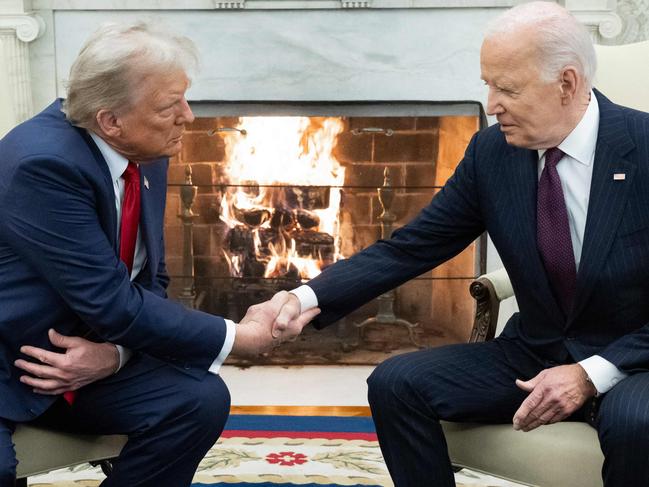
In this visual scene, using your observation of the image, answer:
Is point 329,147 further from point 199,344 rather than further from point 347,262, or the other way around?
point 199,344

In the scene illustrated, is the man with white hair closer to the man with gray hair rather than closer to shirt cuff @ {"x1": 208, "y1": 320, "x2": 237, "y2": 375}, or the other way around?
shirt cuff @ {"x1": 208, "y1": 320, "x2": 237, "y2": 375}

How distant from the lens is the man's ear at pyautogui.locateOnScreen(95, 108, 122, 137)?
2229 millimetres

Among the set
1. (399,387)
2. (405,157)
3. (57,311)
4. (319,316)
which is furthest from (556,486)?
(405,157)

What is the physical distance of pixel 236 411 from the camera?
146 inches

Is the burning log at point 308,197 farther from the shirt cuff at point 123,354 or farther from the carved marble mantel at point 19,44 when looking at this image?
the shirt cuff at point 123,354

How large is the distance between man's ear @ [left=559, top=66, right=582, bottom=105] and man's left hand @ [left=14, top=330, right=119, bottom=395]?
1110mm

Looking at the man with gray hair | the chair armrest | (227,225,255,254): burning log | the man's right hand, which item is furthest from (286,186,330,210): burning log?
the man with gray hair

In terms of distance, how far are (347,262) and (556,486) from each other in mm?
734

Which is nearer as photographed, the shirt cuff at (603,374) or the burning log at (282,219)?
the shirt cuff at (603,374)

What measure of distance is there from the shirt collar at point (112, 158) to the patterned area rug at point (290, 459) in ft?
3.61

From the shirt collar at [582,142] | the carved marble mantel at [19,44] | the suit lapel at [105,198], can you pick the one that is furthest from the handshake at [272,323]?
the carved marble mantel at [19,44]

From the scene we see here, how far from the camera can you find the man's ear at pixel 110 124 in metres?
2.23

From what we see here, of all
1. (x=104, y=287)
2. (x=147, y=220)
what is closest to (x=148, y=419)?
(x=104, y=287)

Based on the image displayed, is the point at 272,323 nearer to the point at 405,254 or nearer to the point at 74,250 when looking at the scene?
the point at 405,254
